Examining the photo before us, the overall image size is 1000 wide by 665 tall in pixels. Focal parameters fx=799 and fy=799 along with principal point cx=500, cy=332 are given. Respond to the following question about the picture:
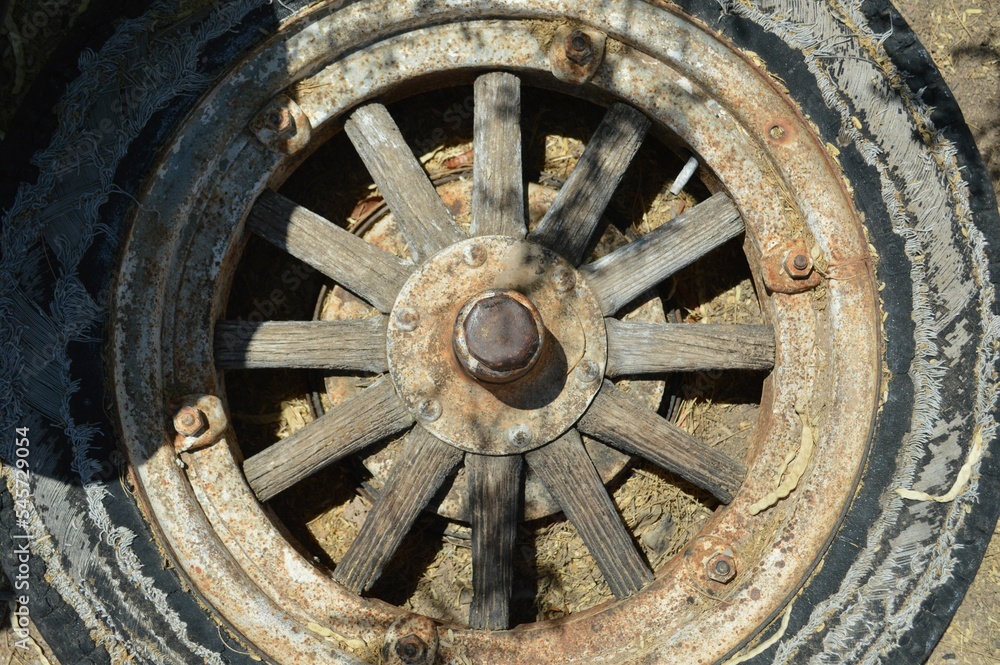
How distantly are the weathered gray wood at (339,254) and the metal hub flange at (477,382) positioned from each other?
2.6 inches

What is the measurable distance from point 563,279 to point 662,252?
353 mm

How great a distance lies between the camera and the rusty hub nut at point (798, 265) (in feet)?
8.38

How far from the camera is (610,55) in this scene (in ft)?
8.46

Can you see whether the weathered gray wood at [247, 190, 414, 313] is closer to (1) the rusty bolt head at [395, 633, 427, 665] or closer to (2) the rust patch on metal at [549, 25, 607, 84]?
(2) the rust patch on metal at [549, 25, 607, 84]

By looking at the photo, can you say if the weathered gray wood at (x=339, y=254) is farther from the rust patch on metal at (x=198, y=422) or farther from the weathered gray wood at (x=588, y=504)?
the weathered gray wood at (x=588, y=504)

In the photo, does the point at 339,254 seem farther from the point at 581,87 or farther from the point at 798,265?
the point at 798,265

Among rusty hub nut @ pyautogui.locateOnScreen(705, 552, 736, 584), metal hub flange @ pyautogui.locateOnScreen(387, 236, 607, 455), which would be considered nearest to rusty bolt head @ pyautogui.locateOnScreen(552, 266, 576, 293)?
metal hub flange @ pyautogui.locateOnScreen(387, 236, 607, 455)

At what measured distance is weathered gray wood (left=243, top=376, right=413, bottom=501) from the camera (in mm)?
2668

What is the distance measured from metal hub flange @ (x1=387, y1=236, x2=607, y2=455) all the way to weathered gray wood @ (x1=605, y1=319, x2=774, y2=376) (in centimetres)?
7

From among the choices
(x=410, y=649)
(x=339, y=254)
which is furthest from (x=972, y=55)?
(x=410, y=649)

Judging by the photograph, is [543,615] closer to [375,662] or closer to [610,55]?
[375,662]

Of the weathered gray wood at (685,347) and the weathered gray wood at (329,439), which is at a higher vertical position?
the weathered gray wood at (685,347)

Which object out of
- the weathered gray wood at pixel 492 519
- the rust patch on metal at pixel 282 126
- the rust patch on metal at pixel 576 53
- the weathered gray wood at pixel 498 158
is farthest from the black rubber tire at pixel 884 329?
the weathered gray wood at pixel 492 519

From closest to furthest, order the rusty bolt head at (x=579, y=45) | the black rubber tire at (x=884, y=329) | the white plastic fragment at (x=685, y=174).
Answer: the black rubber tire at (x=884, y=329) < the rusty bolt head at (x=579, y=45) < the white plastic fragment at (x=685, y=174)
